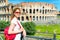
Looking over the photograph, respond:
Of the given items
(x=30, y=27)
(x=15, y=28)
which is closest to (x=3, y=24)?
(x=30, y=27)

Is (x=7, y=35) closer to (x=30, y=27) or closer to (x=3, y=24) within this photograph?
(x=3, y=24)

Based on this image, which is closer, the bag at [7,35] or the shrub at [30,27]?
the bag at [7,35]

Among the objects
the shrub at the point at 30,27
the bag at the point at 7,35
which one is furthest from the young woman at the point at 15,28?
the shrub at the point at 30,27

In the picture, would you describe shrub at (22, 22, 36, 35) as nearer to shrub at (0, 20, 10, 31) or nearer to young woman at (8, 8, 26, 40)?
shrub at (0, 20, 10, 31)

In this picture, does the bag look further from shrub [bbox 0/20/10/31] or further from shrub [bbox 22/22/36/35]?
shrub [bbox 22/22/36/35]

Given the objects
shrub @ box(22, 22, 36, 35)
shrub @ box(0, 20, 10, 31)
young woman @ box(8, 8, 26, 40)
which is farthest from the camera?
shrub @ box(22, 22, 36, 35)

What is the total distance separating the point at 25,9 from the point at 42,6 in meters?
0.28

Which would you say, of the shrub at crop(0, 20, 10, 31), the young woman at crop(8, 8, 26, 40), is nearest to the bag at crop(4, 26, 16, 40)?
the young woman at crop(8, 8, 26, 40)

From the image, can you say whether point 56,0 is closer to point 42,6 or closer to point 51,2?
point 51,2

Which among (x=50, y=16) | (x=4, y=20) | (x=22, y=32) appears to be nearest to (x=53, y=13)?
(x=50, y=16)

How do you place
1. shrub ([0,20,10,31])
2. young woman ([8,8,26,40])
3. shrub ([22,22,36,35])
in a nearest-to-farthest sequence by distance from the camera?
1. young woman ([8,8,26,40])
2. shrub ([0,20,10,31])
3. shrub ([22,22,36,35])

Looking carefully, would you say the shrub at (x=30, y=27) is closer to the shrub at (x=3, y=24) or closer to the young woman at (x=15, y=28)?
the shrub at (x=3, y=24)

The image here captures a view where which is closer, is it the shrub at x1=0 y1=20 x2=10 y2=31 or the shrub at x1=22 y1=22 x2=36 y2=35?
the shrub at x1=0 y1=20 x2=10 y2=31

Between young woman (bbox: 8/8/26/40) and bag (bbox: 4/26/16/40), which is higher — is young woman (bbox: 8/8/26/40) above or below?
above
